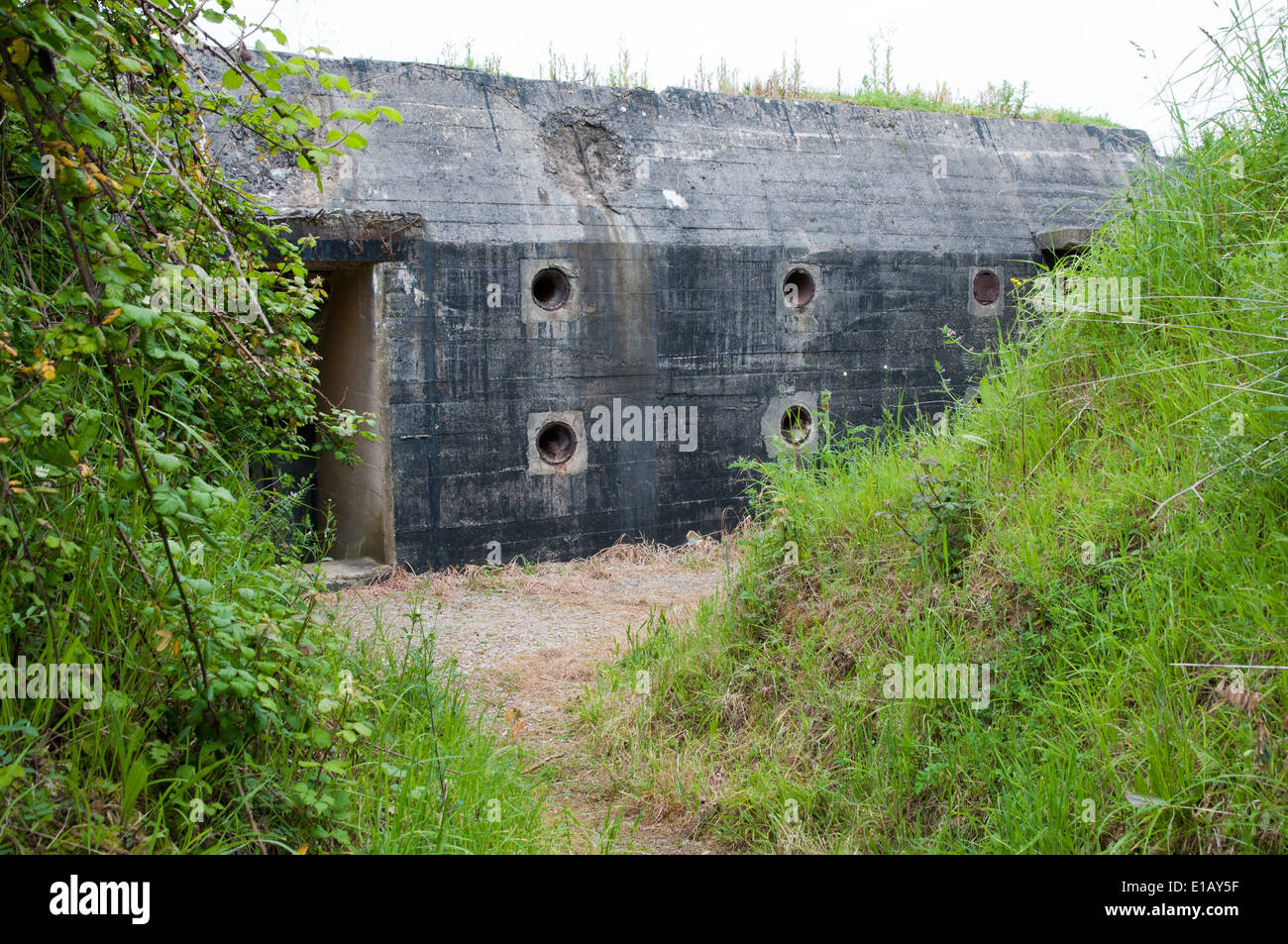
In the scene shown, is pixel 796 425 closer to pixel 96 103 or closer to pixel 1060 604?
pixel 1060 604

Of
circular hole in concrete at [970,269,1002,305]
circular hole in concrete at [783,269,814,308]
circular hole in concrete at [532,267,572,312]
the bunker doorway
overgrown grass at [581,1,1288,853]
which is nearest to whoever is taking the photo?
overgrown grass at [581,1,1288,853]

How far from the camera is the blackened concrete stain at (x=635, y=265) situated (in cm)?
784

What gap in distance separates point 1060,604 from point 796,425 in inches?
244

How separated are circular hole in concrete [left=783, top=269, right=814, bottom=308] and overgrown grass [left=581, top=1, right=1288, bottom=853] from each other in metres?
4.62

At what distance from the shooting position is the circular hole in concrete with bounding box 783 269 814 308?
9375 millimetres

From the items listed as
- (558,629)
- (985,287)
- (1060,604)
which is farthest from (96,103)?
(985,287)

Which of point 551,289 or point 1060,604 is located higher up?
point 551,289

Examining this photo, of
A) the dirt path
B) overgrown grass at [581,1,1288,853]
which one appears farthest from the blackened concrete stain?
overgrown grass at [581,1,1288,853]

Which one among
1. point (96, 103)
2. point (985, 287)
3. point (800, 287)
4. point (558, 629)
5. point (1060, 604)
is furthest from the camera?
point (985, 287)

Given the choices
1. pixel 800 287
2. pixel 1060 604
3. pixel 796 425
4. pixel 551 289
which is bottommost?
pixel 1060 604

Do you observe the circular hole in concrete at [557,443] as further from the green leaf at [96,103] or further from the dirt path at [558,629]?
the green leaf at [96,103]

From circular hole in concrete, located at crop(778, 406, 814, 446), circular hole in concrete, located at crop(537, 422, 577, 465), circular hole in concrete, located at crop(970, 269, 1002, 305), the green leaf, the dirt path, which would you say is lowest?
the dirt path

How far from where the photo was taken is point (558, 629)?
671 centimetres

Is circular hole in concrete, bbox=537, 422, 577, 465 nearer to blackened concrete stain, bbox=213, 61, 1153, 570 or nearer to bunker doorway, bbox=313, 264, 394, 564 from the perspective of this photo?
blackened concrete stain, bbox=213, 61, 1153, 570
